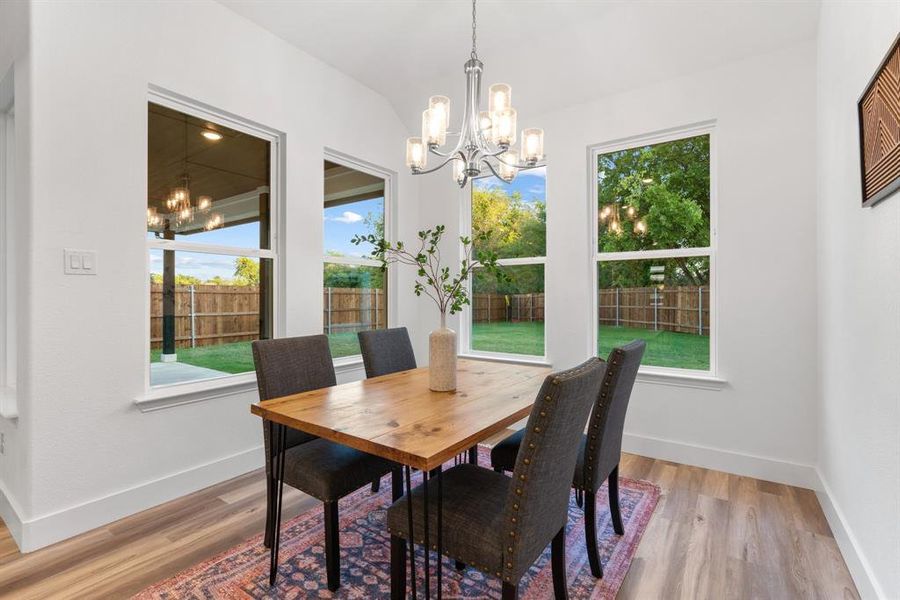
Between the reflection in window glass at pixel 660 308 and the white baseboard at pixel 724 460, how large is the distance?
0.56 m

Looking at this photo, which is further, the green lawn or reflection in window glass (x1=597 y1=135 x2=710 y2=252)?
reflection in window glass (x1=597 y1=135 x2=710 y2=252)

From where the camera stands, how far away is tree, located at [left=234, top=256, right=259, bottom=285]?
2914 mm

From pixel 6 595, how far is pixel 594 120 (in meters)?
4.15

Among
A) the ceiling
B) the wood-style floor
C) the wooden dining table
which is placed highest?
the ceiling

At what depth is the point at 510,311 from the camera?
3900mm

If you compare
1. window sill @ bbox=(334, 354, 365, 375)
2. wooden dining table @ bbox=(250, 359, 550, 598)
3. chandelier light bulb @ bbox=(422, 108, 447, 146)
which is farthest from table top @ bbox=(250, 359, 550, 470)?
window sill @ bbox=(334, 354, 365, 375)

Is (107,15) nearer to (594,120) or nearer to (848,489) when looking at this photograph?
(594,120)

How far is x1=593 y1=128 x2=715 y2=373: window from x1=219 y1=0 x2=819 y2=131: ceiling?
515 millimetres

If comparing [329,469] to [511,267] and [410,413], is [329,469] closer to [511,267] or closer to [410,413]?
[410,413]

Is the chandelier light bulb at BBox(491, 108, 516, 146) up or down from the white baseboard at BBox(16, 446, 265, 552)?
up

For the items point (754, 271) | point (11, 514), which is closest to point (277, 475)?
point (11, 514)

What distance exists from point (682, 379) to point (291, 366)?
2.58m

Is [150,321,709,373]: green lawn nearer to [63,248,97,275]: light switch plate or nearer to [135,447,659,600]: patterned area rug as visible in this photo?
[63,248,97,275]: light switch plate

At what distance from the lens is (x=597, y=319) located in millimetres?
3453
